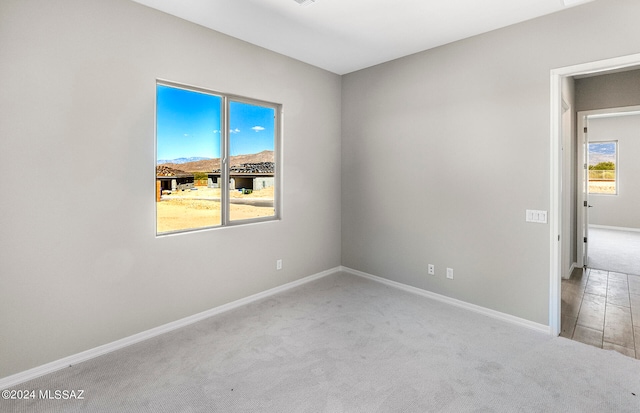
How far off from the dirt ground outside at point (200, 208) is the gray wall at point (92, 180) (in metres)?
0.16

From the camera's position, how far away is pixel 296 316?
10.4 ft

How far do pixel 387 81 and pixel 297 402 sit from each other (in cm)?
355

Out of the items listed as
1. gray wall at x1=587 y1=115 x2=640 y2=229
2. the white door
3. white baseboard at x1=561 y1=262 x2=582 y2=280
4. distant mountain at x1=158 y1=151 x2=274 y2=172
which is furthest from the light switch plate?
gray wall at x1=587 y1=115 x2=640 y2=229

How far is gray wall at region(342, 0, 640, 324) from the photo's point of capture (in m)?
2.81

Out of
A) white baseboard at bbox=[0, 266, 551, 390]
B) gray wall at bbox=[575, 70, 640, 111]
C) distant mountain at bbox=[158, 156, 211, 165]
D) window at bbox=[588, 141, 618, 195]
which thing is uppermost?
gray wall at bbox=[575, 70, 640, 111]

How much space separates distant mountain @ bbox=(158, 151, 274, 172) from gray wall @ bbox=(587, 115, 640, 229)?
8.65 meters

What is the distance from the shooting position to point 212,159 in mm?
3311

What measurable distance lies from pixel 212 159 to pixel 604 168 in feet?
31.2

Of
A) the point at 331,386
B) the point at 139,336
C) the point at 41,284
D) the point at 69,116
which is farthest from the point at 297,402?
the point at 69,116

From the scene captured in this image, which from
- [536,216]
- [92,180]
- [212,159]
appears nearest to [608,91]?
[536,216]

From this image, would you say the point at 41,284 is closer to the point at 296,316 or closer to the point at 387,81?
the point at 296,316

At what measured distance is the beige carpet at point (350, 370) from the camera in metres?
1.94

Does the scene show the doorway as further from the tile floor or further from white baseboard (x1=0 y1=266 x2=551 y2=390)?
white baseboard (x1=0 y1=266 x2=551 y2=390)

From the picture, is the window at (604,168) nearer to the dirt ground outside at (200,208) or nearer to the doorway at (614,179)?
the doorway at (614,179)
